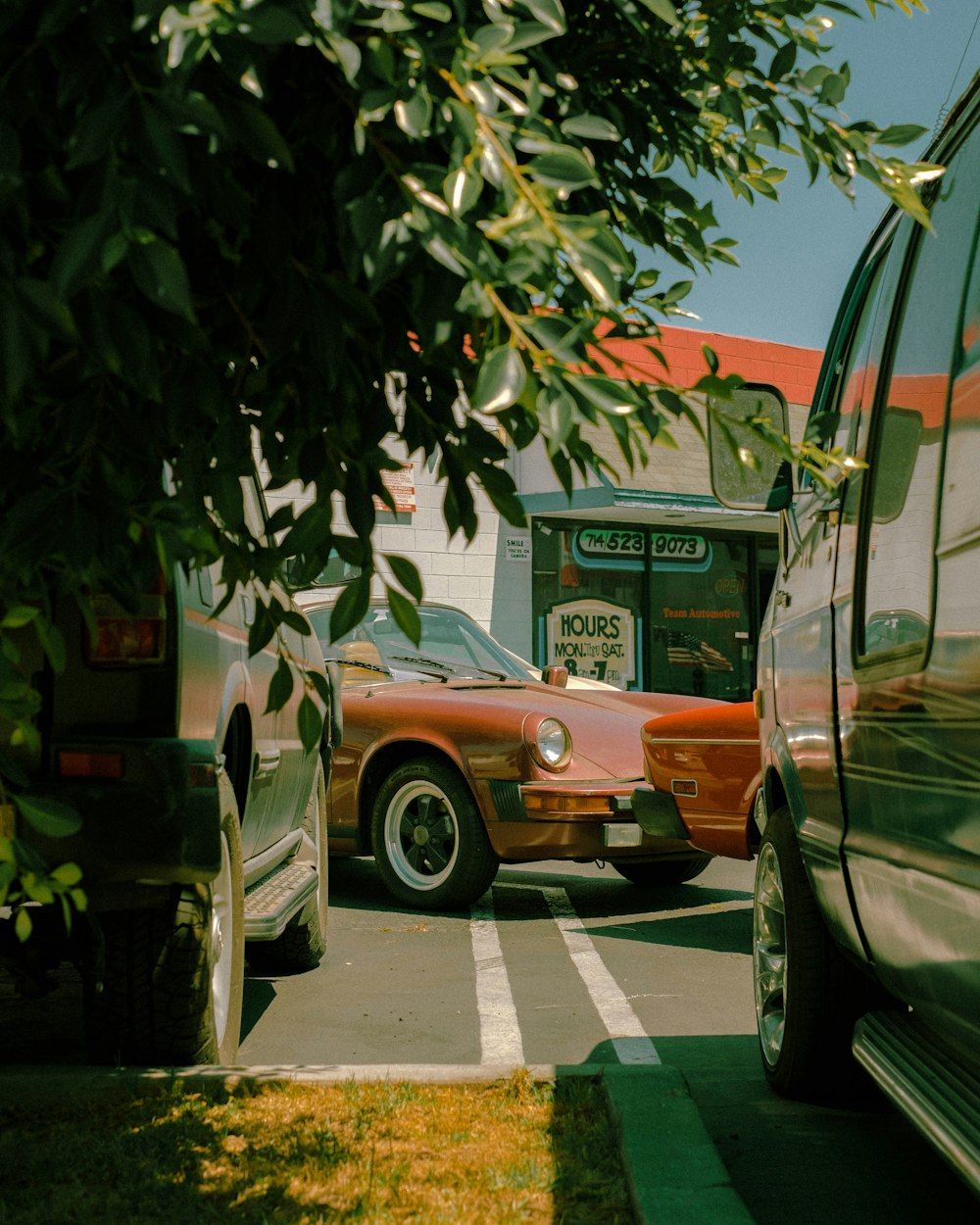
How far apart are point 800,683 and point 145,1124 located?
195cm

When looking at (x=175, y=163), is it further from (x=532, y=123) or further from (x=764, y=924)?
(x=764, y=924)

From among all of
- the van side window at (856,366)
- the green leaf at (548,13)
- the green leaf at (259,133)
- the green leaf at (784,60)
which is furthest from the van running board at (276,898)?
the green leaf at (548,13)

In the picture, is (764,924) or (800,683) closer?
(800,683)

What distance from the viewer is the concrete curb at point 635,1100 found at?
2682 mm

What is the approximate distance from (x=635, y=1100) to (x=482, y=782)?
384cm

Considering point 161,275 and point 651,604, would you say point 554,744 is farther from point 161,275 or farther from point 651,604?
point 651,604

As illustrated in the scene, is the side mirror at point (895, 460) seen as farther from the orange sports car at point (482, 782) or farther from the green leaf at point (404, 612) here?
the orange sports car at point (482, 782)

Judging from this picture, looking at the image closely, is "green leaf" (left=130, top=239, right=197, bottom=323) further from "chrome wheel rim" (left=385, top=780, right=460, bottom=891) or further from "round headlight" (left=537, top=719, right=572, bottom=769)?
"chrome wheel rim" (left=385, top=780, right=460, bottom=891)

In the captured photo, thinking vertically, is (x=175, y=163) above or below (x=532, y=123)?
below

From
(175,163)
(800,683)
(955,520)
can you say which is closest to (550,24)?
(175,163)

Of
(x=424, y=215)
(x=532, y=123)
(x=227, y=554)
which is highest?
(x=532, y=123)

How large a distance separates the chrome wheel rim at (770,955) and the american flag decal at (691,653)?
607 inches

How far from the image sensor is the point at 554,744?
277 inches

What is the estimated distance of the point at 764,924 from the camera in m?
4.15
